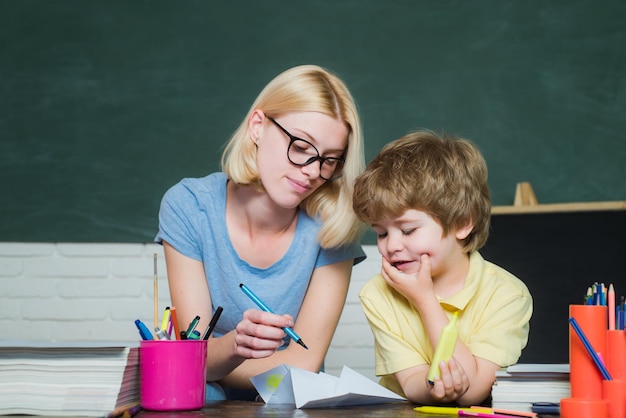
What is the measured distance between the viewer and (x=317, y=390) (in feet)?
3.98

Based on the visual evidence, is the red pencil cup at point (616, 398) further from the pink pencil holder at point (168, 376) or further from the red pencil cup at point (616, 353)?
the pink pencil holder at point (168, 376)

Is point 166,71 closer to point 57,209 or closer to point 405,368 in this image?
point 57,209

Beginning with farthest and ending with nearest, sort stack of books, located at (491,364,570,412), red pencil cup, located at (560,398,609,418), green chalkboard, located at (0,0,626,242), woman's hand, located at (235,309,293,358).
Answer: green chalkboard, located at (0,0,626,242) < woman's hand, located at (235,309,293,358) < stack of books, located at (491,364,570,412) < red pencil cup, located at (560,398,609,418)

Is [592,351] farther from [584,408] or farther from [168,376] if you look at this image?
[168,376]

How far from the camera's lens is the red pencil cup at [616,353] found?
1.04 m

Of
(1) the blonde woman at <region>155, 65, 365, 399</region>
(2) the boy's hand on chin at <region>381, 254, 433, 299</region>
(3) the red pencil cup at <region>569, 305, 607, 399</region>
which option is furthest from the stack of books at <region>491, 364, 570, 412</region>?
(1) the blonde woman at <region>155, 65, 365, 399</region>

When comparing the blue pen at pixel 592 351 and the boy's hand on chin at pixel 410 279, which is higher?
the boy's hand on chin at pixel 410 279

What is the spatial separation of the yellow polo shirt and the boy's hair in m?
0.11

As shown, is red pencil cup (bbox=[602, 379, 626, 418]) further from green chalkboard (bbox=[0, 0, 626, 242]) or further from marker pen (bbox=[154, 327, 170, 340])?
green chalkboard (bbox=[0, 0, 626, 242])

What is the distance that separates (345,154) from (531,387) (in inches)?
29.3

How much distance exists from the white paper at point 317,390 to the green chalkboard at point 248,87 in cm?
174

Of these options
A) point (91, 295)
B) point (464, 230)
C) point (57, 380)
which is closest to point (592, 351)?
point (464, 230)

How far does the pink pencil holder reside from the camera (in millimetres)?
1120

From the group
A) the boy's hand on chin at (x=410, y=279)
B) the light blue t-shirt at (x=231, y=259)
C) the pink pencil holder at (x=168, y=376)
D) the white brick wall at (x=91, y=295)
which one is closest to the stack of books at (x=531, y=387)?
the boy's hand on chin at (x=410, y=279)
